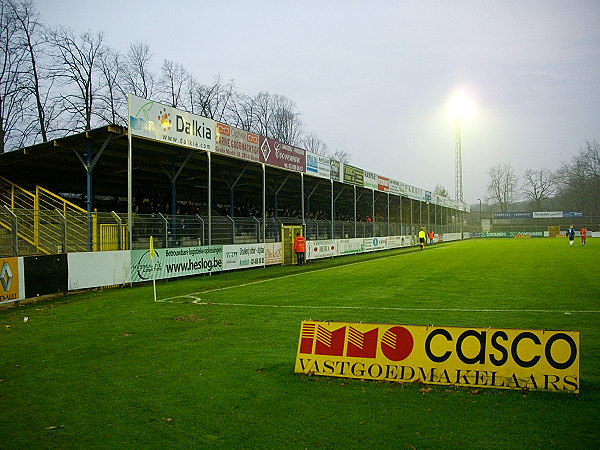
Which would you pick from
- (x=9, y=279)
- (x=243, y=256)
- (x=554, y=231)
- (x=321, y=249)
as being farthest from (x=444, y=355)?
(x=554, y=231)

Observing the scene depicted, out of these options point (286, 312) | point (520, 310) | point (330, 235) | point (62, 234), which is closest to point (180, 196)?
point (330, 235)

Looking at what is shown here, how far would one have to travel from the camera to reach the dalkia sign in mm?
5711

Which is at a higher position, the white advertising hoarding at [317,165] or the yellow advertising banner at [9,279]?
the white advertising hoarding at [317,165]

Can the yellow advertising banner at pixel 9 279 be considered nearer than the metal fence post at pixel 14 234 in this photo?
Yes

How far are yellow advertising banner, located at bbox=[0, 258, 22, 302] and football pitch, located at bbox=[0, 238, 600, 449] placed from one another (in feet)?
1.87

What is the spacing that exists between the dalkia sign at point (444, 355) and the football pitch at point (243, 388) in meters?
0.15

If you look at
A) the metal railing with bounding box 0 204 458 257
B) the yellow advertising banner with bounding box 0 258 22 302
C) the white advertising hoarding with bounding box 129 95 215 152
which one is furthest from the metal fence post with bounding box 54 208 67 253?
the white advertising hoarding with bounding box 129 95 215 152

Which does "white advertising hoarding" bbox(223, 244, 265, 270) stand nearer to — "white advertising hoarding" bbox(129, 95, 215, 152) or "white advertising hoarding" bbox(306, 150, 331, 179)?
"white advertising hoarding" bbox(129, 95, 215, 152)

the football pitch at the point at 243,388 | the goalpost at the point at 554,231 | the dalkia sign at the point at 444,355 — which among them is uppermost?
the goalpost at the point at 554,231

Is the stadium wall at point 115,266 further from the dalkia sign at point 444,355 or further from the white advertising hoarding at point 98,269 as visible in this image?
the dalkia sign at point 444,355

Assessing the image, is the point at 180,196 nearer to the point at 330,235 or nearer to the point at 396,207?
the point at 330,235

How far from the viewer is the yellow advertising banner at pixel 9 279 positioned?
12.9 m

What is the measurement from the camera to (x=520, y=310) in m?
11.3

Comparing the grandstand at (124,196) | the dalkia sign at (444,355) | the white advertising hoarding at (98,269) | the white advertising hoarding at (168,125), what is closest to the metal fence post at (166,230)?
the grandstand at (124,196)
